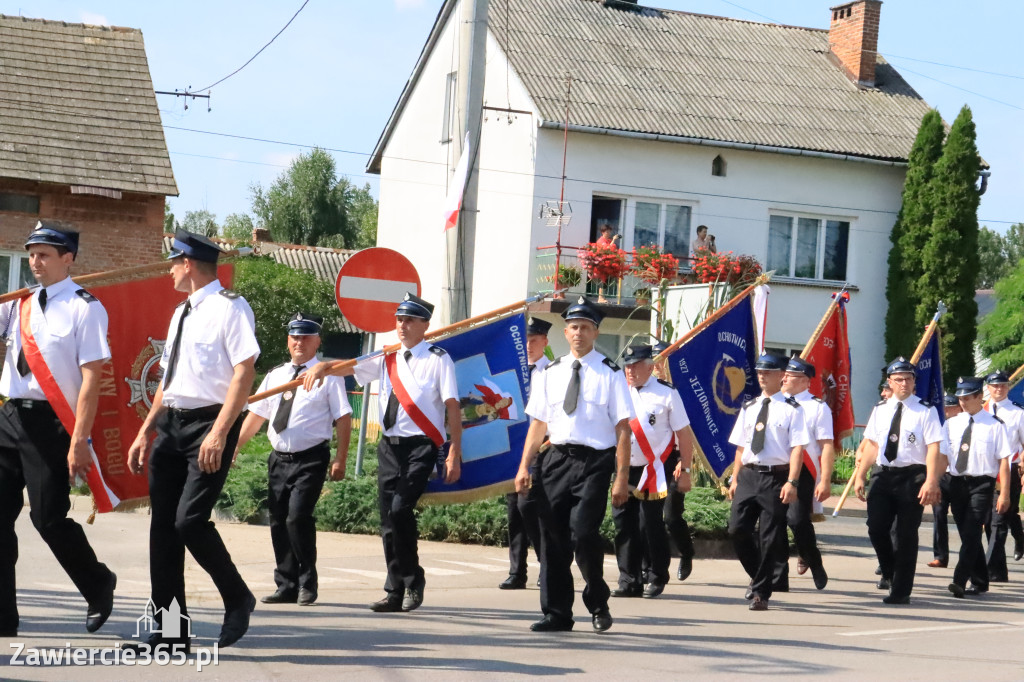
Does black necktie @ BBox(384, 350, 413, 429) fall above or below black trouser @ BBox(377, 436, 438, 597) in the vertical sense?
above

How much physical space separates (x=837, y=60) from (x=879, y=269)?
5.99 meters

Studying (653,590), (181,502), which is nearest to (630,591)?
(653,590)

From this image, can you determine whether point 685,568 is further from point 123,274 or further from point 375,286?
point 123,274

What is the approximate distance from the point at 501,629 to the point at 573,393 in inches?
61.8

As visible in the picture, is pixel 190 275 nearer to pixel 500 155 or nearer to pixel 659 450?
pixel 659 450

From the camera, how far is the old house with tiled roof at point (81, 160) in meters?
23.8

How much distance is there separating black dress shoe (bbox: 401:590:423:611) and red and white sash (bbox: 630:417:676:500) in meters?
2.33

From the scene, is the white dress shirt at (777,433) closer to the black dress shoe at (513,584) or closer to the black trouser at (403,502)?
the black dress shoe at (513,584)

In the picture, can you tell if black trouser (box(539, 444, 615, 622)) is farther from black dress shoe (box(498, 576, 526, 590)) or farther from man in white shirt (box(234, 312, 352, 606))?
black dress shoe (box(498, 576, 526, 590))

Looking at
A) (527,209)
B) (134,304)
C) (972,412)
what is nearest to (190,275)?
(134,304)

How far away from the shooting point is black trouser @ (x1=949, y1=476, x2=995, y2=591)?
11984mm

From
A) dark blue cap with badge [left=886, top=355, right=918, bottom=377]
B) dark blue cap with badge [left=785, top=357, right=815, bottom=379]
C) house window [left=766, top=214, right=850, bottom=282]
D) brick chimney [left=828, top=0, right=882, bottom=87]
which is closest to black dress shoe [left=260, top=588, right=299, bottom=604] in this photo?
dark blue cap with badge [left=785, top=357, right=815, bottom=379]

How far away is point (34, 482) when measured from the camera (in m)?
7.00

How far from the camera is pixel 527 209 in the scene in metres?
28.3
